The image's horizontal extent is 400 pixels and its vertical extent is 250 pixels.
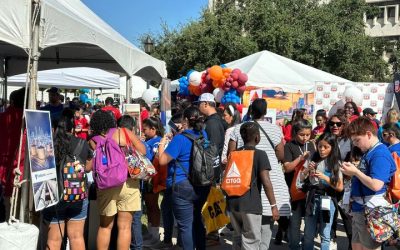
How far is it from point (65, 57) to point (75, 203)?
412cm

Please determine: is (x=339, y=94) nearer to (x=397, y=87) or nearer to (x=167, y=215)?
(x=397, y=87)

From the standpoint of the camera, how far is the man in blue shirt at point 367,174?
413 centimetres

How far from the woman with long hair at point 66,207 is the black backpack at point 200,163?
1065 mm

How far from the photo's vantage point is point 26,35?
13.1ft

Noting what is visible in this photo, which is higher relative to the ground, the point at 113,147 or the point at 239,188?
the point at 113,147

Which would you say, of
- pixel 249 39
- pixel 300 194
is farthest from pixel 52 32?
pixel 249 39

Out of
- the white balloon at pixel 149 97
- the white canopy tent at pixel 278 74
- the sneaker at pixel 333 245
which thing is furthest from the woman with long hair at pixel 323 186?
the white balloon at pixel 149 97

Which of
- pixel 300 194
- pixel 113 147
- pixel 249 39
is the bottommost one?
pixel 300 194

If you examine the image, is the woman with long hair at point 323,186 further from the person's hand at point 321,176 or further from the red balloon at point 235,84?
the red balloon at point 235,84

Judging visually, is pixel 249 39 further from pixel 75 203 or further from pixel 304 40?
pixel 75 203

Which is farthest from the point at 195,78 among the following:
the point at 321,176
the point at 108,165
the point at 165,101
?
the point at 108,165

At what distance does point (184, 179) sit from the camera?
5469 millimetres

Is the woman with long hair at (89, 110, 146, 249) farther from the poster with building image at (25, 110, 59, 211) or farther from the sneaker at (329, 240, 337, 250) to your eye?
the sneaker at (329, 240, 337, 250)

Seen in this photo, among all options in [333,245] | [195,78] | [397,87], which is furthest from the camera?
[195,78]
